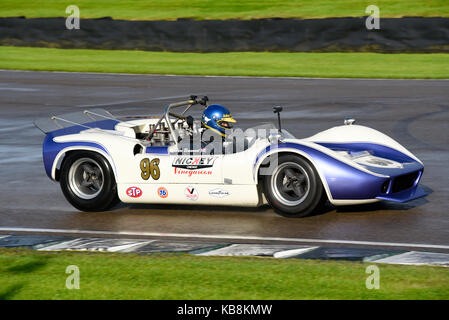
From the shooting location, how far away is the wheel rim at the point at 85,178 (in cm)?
920

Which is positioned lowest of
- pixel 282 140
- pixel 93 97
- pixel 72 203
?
pixel 72 203

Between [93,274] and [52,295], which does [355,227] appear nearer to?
[93,274]

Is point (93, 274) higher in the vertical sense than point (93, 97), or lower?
lower

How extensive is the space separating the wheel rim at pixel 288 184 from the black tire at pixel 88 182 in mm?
1944

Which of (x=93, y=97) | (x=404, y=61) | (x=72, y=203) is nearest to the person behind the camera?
(x=72, y=203)

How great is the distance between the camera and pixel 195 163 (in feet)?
28.4

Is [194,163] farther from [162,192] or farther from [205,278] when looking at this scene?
[205,278]

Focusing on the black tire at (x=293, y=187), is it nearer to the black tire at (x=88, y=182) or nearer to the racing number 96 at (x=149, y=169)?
the racing number 96 at (x=149, y=169)

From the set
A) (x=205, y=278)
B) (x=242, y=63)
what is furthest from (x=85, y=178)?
(x=242, y=63)

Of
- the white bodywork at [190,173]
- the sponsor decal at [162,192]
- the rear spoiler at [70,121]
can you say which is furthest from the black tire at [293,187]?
the rear spoiler at [70,121]

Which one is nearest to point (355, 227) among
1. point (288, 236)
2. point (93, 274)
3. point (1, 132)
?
point (288, 236)
